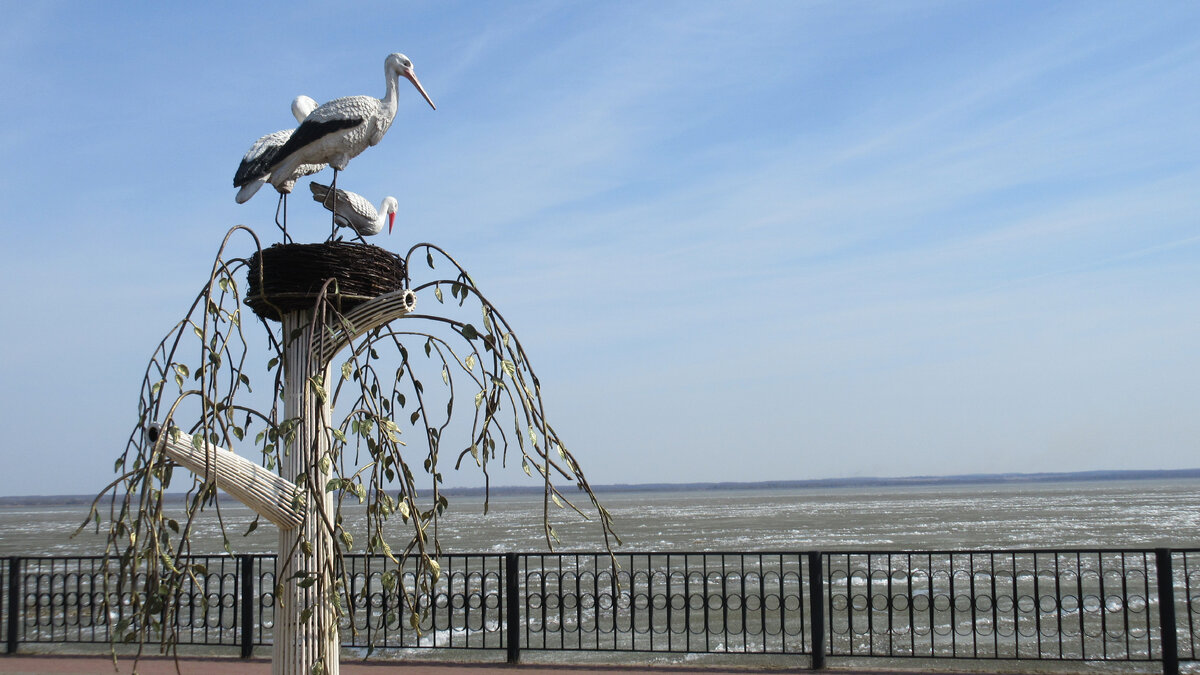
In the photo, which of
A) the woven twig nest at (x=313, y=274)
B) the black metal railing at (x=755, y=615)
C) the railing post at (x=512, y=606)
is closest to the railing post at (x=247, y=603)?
the black metal railing at (x=755, y=615)

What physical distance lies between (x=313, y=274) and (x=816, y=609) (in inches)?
238

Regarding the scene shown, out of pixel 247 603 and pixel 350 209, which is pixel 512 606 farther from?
pixel 350 209

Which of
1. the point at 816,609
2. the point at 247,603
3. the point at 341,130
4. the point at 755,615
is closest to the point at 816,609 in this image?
the point at 816,609

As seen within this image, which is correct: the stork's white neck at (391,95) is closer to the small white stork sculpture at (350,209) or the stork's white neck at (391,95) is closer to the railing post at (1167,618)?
the small white stork sculpture at (350,209)

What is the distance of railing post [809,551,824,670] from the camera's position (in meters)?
8.75

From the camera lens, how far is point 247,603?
31.3 feet

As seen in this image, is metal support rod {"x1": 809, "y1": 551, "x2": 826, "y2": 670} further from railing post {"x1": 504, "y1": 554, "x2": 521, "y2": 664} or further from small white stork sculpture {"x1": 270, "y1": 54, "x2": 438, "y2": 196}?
small white stork sculpture {"x1": 270, "y1": 54, "x2": 438, "y2": 196}

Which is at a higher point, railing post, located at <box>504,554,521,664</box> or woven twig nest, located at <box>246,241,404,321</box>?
woven twig nest, located at <box>246,241,404,321</box>

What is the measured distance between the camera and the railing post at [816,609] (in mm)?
8750

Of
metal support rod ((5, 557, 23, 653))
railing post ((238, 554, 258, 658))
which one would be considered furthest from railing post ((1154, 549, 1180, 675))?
metal support rod ((5, 557, 23, 653))

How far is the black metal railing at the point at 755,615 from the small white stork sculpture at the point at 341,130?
3.59 meters

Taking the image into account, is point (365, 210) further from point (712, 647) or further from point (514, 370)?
point (712, 647)

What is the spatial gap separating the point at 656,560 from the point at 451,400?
17620mm

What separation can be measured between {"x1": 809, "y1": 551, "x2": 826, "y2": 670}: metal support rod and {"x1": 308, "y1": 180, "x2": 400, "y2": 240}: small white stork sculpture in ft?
17.6
